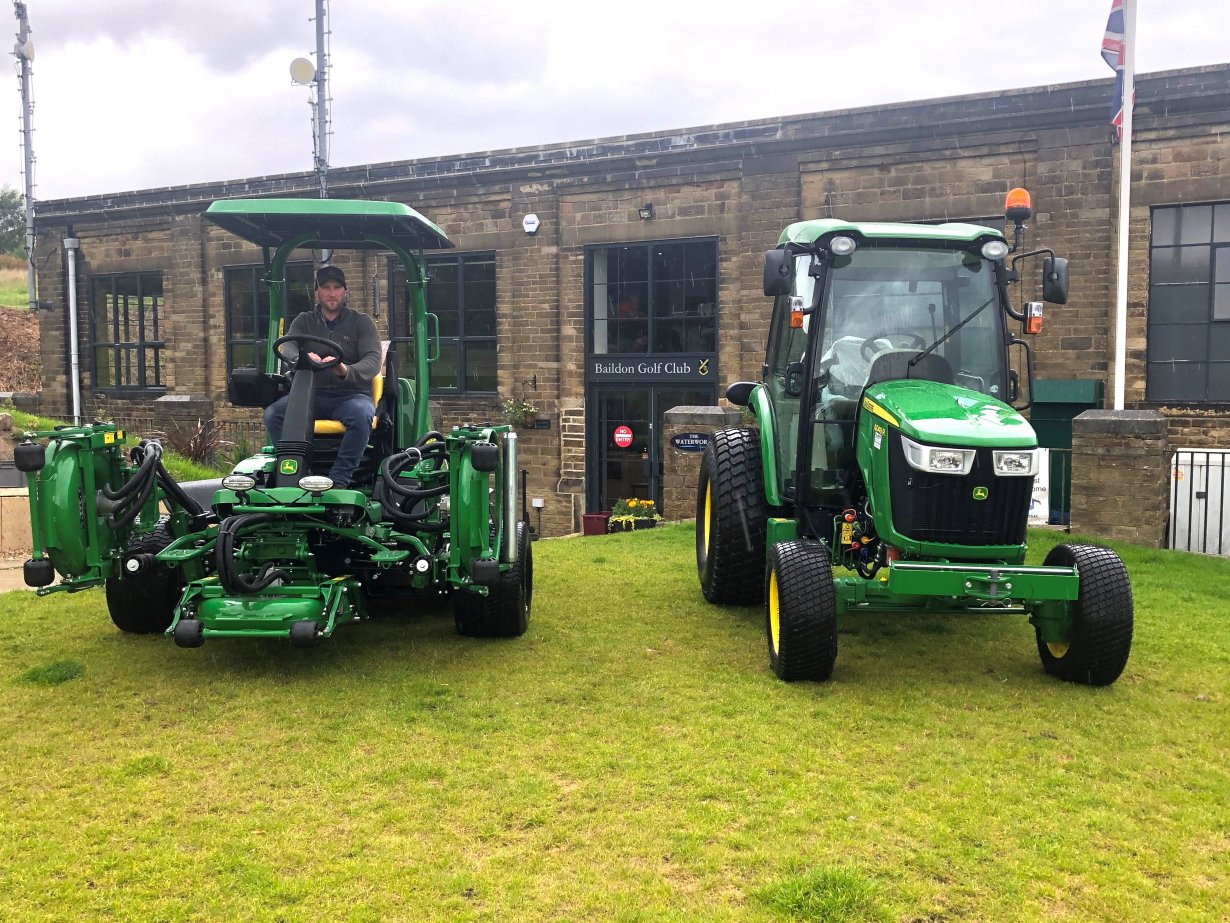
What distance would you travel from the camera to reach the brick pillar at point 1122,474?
9.97 meters

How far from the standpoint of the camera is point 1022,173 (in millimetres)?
13461

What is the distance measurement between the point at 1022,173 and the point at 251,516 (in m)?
11.6

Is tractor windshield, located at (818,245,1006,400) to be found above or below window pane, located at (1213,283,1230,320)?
below

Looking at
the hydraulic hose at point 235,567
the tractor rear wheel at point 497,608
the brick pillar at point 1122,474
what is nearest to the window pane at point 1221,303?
the brick pillar at point 1122,474

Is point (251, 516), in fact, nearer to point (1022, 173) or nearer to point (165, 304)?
point (1022, 173)

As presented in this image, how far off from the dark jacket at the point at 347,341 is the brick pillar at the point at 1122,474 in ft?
23.4

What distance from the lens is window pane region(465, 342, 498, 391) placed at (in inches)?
683

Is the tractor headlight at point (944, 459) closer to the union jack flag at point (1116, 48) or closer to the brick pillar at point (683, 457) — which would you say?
the brick pillar at point (683, 457)

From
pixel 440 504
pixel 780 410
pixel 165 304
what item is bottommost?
pixel 440 504

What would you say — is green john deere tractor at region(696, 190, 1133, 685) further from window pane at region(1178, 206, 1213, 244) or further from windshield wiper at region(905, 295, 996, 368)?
window pane at region(1178, 206, 1213, 244)

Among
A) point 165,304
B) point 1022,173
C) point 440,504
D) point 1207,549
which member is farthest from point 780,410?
point 165,304

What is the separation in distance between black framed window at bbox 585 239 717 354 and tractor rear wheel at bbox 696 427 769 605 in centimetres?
869

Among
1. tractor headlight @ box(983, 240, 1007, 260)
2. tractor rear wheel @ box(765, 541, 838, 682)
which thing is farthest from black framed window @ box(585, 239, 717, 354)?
tractor rear wheel @ box(765, 541, 838, 682)

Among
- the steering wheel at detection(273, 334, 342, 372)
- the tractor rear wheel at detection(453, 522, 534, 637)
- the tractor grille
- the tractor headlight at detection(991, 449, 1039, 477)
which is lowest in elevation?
the tractor rear wheel at detection(453, 522, 534, 637)
